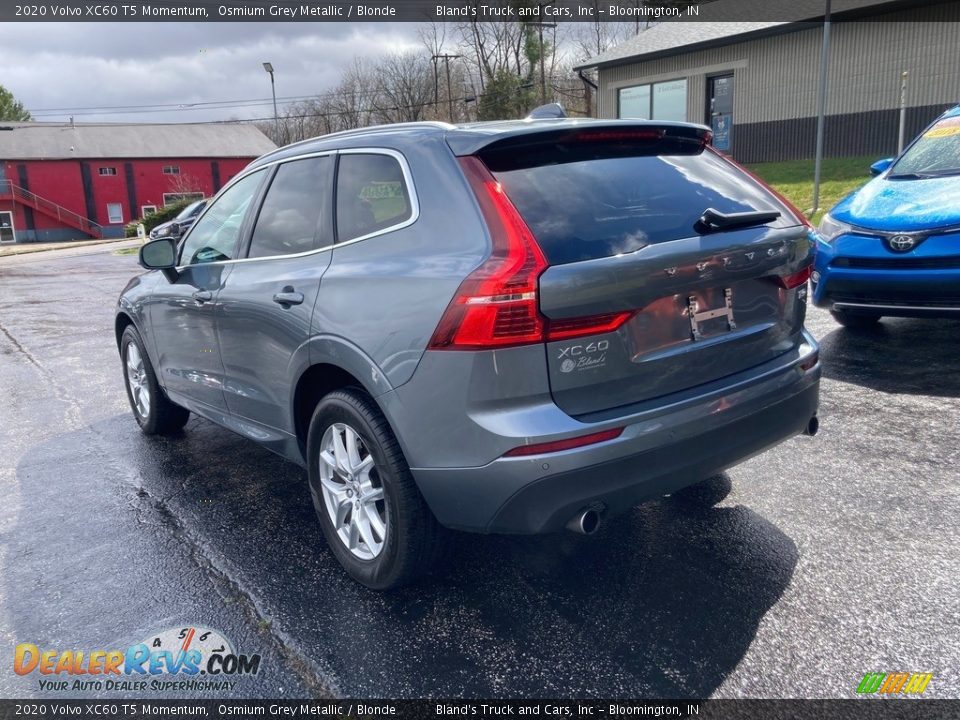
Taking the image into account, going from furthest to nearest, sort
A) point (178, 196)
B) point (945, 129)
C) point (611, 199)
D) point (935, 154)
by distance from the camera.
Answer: point (178, 196) < point (945, 129) < point (935, 154) < point (611, 199)

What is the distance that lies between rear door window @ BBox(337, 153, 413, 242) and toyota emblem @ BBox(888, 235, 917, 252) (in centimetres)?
408

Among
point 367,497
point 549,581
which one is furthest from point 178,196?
point 549,581

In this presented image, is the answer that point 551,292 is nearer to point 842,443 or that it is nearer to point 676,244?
point 676,244

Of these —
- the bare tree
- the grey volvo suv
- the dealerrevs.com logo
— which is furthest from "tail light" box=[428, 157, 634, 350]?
the bare tree

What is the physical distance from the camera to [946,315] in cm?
549

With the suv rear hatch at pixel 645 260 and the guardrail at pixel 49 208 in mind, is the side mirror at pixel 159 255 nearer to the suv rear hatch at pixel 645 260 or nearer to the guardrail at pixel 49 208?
the suv rear hatch at pixel 645 260

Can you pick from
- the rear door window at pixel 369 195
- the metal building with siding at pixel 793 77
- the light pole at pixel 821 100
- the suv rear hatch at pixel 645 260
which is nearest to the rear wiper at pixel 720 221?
the suv rear hatch at pixel 645 260

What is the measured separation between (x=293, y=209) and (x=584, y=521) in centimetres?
210

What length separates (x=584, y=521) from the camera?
2.68 metres

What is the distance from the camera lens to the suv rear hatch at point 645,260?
266cm

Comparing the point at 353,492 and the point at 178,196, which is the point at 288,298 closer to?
the point at 353,492

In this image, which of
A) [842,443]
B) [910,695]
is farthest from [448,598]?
[842,443]

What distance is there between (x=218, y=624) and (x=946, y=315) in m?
5.07

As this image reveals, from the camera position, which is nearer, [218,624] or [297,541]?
[218,624]
